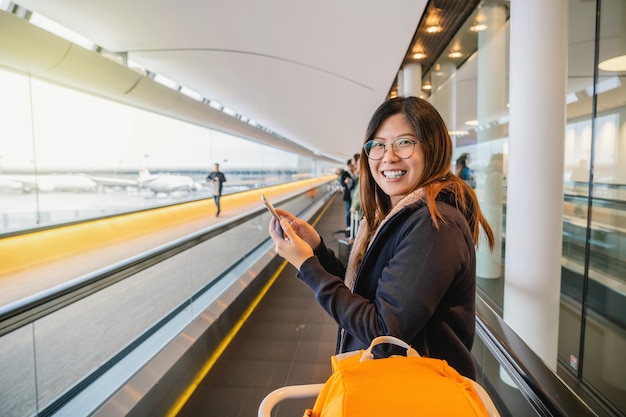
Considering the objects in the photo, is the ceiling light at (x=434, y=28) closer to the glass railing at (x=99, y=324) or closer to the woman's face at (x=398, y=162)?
the glass railing at (x=99, y=324)

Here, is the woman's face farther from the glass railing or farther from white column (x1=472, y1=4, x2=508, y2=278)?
white column (x1=472, y1=4, x2=508, y2=278)

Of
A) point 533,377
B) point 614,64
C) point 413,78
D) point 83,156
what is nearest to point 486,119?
point 413,78

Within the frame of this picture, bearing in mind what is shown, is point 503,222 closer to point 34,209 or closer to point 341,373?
point 341,373

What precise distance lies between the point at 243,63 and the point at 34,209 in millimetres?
5896

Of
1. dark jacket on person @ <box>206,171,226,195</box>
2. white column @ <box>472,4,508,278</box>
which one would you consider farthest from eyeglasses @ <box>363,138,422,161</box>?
dark jacket on person @ <box>206,171,226,195</box>

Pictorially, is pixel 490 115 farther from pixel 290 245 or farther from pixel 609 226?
pixel 290 245

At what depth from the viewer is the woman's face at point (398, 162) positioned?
4.09ft

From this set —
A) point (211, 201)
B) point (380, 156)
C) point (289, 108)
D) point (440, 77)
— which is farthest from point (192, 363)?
point (211, 201)

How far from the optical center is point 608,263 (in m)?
3.10

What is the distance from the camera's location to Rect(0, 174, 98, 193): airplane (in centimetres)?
810

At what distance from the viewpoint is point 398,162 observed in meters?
1.27

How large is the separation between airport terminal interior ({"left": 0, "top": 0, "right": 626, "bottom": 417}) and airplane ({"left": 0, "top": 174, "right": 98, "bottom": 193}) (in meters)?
0.05

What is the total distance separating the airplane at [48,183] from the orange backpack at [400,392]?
9.71 metres

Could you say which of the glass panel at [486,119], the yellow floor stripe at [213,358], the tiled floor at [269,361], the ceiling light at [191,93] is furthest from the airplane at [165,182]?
the glass panel at [486,119]
